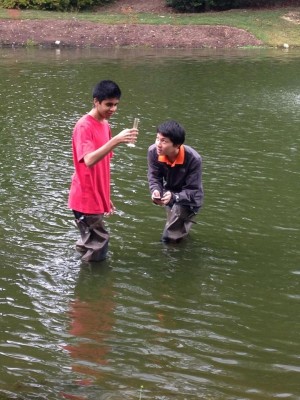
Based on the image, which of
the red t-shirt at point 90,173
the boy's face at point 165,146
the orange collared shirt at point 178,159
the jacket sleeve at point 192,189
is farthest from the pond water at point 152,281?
the boy's face at point 165,146

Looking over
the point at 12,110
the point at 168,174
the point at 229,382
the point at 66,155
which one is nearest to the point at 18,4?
the point at 12,110

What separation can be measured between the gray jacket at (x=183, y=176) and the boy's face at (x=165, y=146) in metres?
0.28

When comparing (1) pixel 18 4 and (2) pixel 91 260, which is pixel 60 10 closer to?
(1) pixel 18 4

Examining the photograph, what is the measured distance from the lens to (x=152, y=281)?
770 centimetres

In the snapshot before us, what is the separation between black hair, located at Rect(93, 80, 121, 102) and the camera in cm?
704

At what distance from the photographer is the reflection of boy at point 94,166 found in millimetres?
7070

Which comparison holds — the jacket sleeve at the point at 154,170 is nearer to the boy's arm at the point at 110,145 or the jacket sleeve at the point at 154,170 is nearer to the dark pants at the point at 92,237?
the dark pants at the point at 92,237

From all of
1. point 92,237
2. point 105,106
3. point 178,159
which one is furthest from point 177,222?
point 105,106

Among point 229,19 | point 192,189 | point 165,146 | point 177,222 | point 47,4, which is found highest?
point 47,4

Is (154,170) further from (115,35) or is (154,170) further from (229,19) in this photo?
(229,19)

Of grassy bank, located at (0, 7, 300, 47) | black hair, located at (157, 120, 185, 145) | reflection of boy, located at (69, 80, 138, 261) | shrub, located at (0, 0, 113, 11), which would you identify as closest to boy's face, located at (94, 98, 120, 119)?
reflection of boy, located at (69, 80, 138, 261)

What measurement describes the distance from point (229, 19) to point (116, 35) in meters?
6.83

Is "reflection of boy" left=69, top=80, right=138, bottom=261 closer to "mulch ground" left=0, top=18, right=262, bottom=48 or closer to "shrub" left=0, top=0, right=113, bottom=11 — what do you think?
"mulch ground" left=0, top=18, right=262, bottom=48

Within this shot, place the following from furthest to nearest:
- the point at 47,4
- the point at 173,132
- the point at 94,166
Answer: the point at 47,4, the point at 173,132, the point at 94,166
